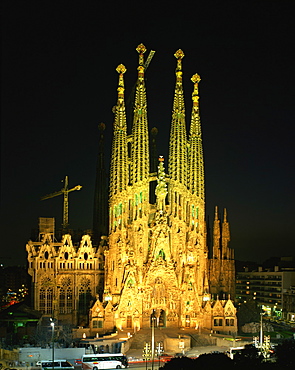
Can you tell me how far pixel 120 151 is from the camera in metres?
85.1

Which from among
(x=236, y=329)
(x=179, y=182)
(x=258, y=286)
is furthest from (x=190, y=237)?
(x=258, y=286)

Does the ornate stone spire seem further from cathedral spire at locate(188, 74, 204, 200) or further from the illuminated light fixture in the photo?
the illuminated light fixture

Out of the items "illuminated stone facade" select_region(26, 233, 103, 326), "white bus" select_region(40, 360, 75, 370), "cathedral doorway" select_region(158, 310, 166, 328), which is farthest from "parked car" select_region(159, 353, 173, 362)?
"illuminated stone facade" select_region(26, 233, 103, 326)

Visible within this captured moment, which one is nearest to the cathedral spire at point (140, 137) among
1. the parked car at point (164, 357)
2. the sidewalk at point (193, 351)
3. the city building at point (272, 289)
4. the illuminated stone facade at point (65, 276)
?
the illuminated stone facade at point (65, 276)

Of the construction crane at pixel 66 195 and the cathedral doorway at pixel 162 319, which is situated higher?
the construction crane at pixel 66 195

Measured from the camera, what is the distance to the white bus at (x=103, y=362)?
5725 cm

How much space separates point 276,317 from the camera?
109 m

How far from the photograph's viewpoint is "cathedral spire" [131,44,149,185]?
83.9 m

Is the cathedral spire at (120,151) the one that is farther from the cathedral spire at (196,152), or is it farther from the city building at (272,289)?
the city building at (272,289)

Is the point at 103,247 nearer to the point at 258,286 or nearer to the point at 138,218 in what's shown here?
the point at 138,218

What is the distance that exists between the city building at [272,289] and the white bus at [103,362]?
174 feet

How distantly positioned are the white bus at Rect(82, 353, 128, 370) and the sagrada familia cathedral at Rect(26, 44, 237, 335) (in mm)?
19297

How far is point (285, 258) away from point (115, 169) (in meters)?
59.8

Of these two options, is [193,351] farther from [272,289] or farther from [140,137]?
[272,289]
